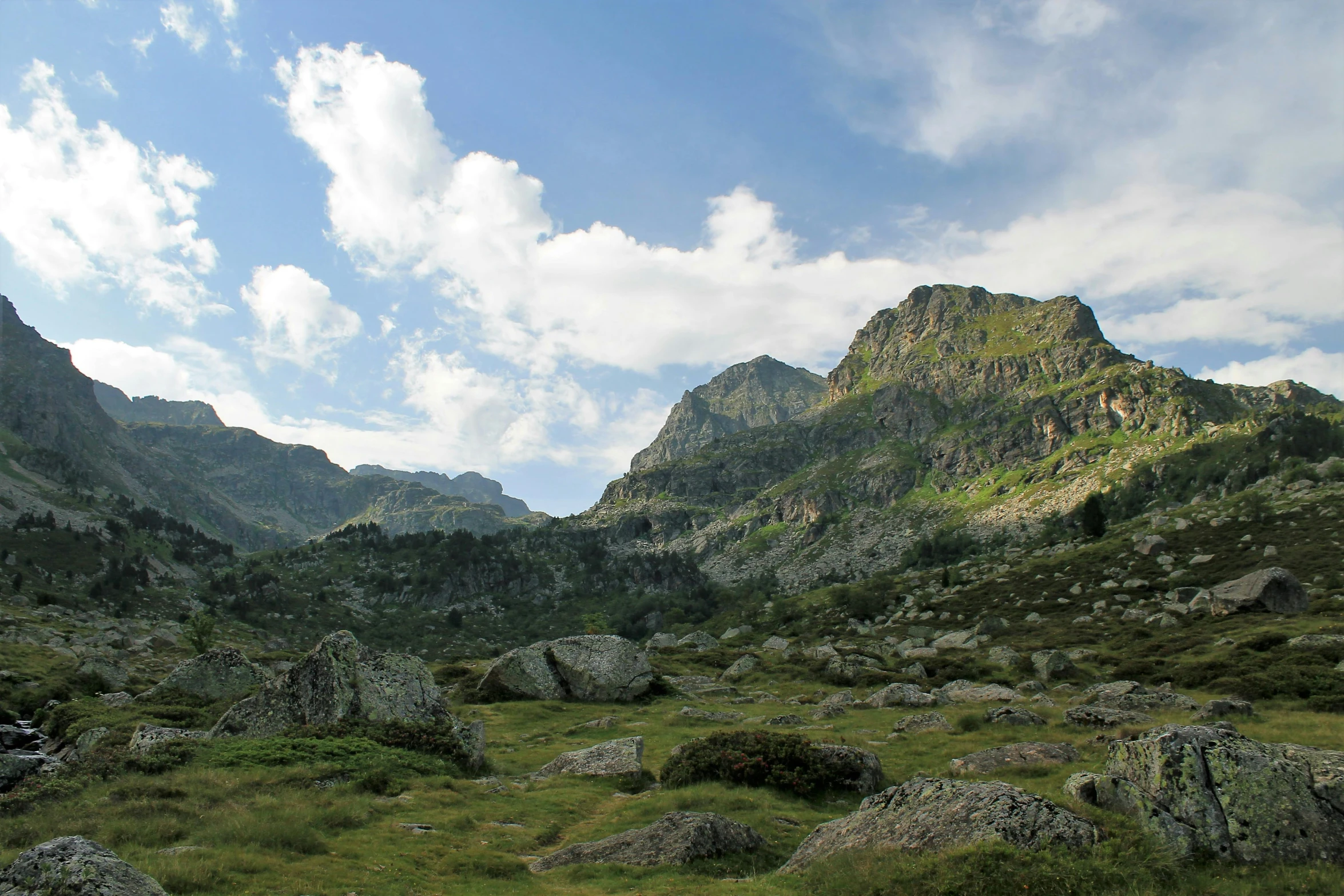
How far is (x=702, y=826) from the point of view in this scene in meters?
16.2

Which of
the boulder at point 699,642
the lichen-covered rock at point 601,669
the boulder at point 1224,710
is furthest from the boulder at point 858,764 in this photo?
the boulder at point 699,642

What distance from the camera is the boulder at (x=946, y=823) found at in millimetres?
11711

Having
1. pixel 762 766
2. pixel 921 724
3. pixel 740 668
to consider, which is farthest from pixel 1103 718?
pixel 740 668

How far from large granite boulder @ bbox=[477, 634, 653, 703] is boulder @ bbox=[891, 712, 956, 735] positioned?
21446mm

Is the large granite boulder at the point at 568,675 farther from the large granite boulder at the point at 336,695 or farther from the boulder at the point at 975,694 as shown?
the boulder at the point at 975,694

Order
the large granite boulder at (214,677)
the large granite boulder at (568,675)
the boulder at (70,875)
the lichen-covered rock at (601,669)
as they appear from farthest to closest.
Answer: the lichen-covered rock at (601,669), the large granite boulder at (568,675), the large granite boulder at (214,677), the boulder at (70,875)

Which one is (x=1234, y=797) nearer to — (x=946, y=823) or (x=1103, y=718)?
(x=946, y=823)

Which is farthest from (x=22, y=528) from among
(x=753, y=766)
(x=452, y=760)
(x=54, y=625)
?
(x=753, y=766)

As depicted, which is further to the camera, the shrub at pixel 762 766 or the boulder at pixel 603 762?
the boulder at pixel 603 762

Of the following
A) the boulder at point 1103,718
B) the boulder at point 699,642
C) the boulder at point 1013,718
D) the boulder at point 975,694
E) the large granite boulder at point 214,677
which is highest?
the large granite boulder at point 214,677

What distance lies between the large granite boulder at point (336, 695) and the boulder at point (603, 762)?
5784 millimetres

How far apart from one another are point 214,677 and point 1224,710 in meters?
58.8

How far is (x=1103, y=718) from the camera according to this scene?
98.9ft

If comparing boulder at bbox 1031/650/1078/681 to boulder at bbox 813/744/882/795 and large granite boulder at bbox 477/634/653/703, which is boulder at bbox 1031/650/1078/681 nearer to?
large granite boulder at bbox 477/634/653/703
